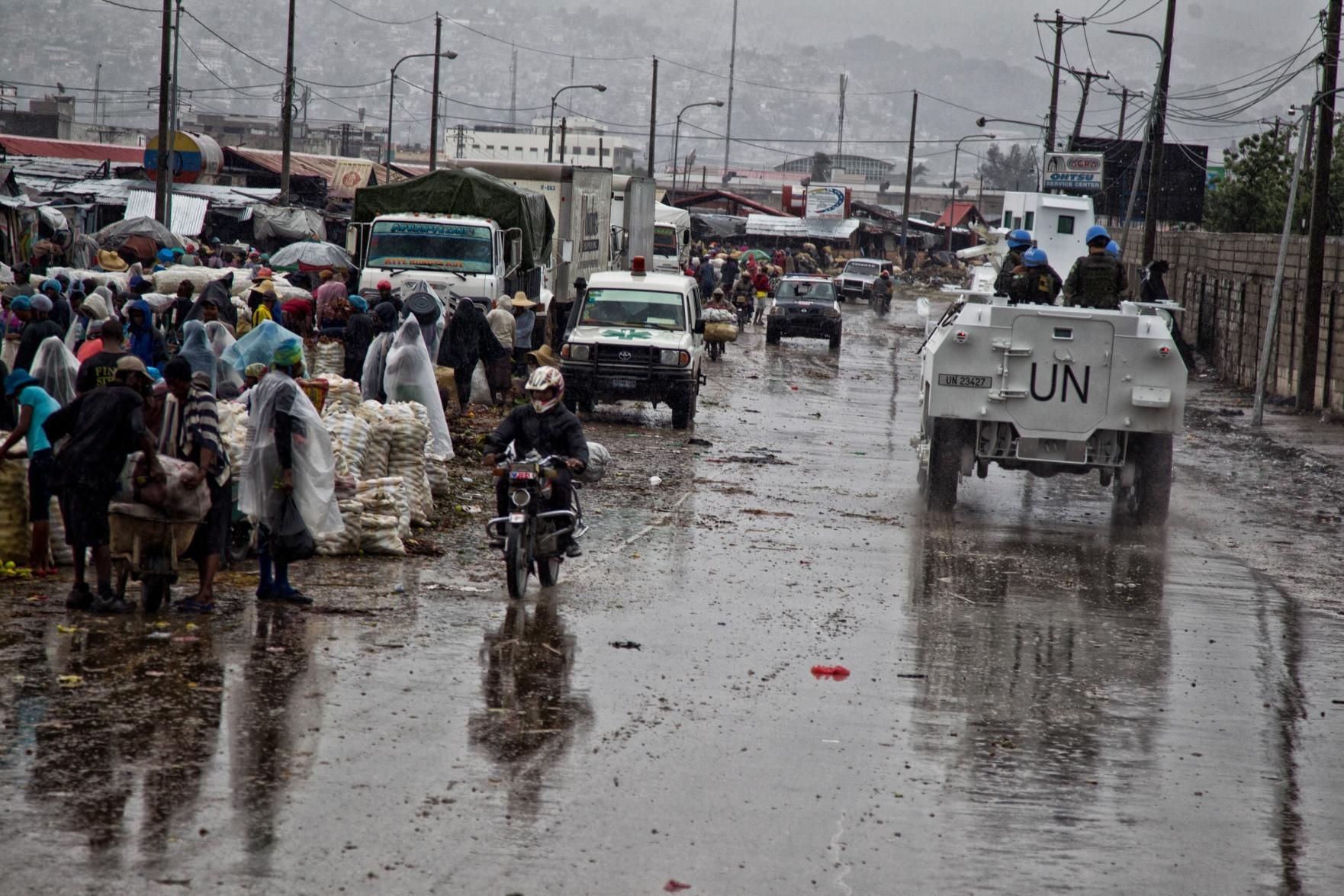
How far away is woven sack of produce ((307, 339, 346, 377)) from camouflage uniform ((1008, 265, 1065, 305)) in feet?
27.9

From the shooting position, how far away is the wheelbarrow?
29.6 feet

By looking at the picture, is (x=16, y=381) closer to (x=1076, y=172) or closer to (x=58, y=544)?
(x=58, y=544)

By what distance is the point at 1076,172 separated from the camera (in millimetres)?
47969

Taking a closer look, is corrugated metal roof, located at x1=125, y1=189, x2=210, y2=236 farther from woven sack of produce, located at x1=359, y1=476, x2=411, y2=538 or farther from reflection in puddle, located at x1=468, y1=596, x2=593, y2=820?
reflection in puddle, located at x1=468, y1=596, x2=593, y2=820

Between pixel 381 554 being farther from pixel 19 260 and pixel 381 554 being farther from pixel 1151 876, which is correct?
pixel 19 260

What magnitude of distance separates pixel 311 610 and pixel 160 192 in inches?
1105

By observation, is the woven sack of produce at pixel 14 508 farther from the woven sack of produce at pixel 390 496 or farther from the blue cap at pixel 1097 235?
the blue cap at pixel 1097 235

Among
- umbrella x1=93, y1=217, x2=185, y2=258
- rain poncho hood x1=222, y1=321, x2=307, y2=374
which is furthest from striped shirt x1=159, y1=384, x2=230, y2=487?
umbrella x1=93, y1=217, x2=185, y2=258

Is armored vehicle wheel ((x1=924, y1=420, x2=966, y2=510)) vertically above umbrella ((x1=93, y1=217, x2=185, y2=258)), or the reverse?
umbrella ((x1=93, y1=217, x2=185, y2=258))

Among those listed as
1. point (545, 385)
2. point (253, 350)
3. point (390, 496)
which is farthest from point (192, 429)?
point (253, 350)

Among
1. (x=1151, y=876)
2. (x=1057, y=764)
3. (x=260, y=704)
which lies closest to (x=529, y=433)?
(x=260, y=704)

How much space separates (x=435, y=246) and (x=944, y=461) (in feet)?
42.1

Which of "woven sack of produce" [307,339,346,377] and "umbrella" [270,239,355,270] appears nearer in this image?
"woven sack of produce" [307,339,346,377]

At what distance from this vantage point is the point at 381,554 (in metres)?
11.8
